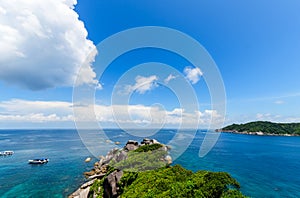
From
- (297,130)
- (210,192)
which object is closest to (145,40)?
(210,192)

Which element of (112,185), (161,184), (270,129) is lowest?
(112,185)

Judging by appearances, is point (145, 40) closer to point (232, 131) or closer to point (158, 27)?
point (158, 27)

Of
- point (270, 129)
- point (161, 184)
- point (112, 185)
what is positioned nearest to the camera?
point (161, 184)

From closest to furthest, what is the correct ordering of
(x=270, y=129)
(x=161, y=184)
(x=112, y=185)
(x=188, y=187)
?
(x=188, y=187), (x=161, y=184), (x=112, y=185), (x=270, y=129)

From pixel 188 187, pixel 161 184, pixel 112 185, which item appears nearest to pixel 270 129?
pixel 188 187

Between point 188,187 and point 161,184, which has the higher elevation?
point 188,187

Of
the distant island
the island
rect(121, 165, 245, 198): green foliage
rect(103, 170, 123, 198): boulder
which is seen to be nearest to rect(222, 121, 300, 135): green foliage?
the distant island

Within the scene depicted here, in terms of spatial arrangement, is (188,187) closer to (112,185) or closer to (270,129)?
(112,185)

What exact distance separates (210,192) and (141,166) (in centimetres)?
961

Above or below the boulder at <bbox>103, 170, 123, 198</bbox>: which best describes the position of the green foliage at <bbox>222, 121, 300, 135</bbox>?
above

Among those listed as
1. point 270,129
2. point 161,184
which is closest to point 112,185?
point 161,184

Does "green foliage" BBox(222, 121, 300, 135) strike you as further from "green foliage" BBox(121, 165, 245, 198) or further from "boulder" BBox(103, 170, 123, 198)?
"boulder" BBox(103, 170, 123, 198)

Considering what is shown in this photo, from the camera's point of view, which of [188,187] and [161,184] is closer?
[188,187]

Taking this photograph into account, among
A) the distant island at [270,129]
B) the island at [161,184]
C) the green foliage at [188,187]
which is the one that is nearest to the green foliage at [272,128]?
the distant island at [270,129]
